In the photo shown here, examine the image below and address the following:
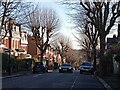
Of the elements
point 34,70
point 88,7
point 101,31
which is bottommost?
point 34,70

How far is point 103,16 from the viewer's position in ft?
125

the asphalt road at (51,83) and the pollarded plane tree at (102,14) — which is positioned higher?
the pollarded plane tree at (102,14)

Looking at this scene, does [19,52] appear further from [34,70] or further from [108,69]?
[108,69]

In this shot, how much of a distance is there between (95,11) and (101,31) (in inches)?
134

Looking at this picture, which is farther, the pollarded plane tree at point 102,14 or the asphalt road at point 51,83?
the pollarded plane tree at point 102,14

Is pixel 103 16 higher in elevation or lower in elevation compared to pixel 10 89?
higher

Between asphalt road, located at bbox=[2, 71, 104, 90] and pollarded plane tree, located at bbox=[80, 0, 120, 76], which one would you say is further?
pollarded plane tree, located at bbox=[80, 0, 120, 76]

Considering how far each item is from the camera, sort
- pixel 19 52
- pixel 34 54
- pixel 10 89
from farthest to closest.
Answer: pixel 34 54 < pixel 19 52 < pixel 10 89

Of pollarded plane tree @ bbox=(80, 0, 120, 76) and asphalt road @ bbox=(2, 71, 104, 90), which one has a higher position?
pollarded plane tree @ bbox=(80, 0, 120, 76)

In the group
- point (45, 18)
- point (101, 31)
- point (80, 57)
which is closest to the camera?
point (101, 31)

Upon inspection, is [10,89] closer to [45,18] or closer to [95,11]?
[95,11]

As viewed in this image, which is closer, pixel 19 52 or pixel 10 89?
pixel 10 89

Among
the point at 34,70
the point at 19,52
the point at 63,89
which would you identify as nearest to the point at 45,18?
the point at 19,52

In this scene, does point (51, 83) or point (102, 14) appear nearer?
point (51, 83)
